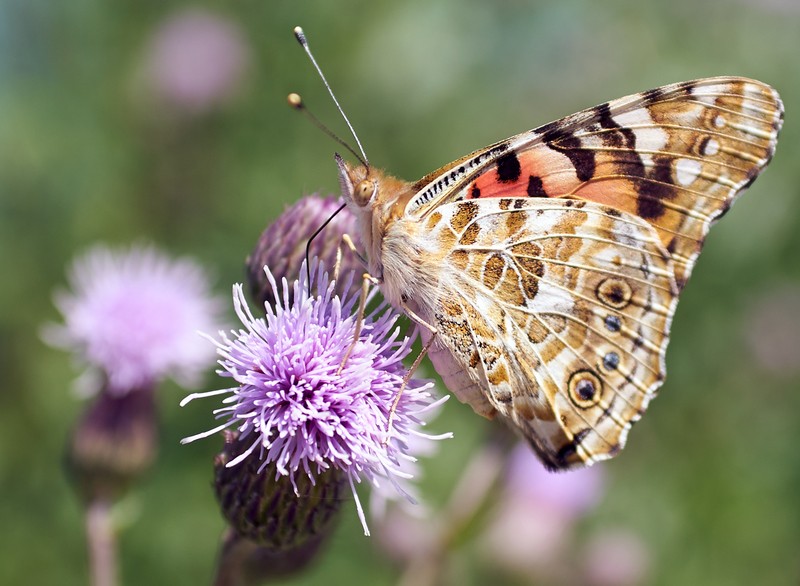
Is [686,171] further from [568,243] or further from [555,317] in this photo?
[555,317]

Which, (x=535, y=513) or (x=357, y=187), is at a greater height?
(x=357, y=187)

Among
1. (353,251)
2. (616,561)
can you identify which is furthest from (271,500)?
(616,561)

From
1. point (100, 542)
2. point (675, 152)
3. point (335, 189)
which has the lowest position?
point (100, 542)

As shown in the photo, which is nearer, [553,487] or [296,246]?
[296,246]

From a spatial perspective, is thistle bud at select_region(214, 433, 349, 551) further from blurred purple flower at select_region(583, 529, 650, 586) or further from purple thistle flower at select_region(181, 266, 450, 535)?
blurred purple flower at select_region(583, 529, 650, 586)

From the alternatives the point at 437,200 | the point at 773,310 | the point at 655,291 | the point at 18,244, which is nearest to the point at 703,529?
the point at 773,310

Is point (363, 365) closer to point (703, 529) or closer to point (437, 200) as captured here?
point (437, 200)

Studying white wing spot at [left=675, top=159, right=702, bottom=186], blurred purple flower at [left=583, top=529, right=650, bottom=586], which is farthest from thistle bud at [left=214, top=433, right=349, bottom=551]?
blurred purple flower at [left=583, top=529, right=650, bottom=586]
